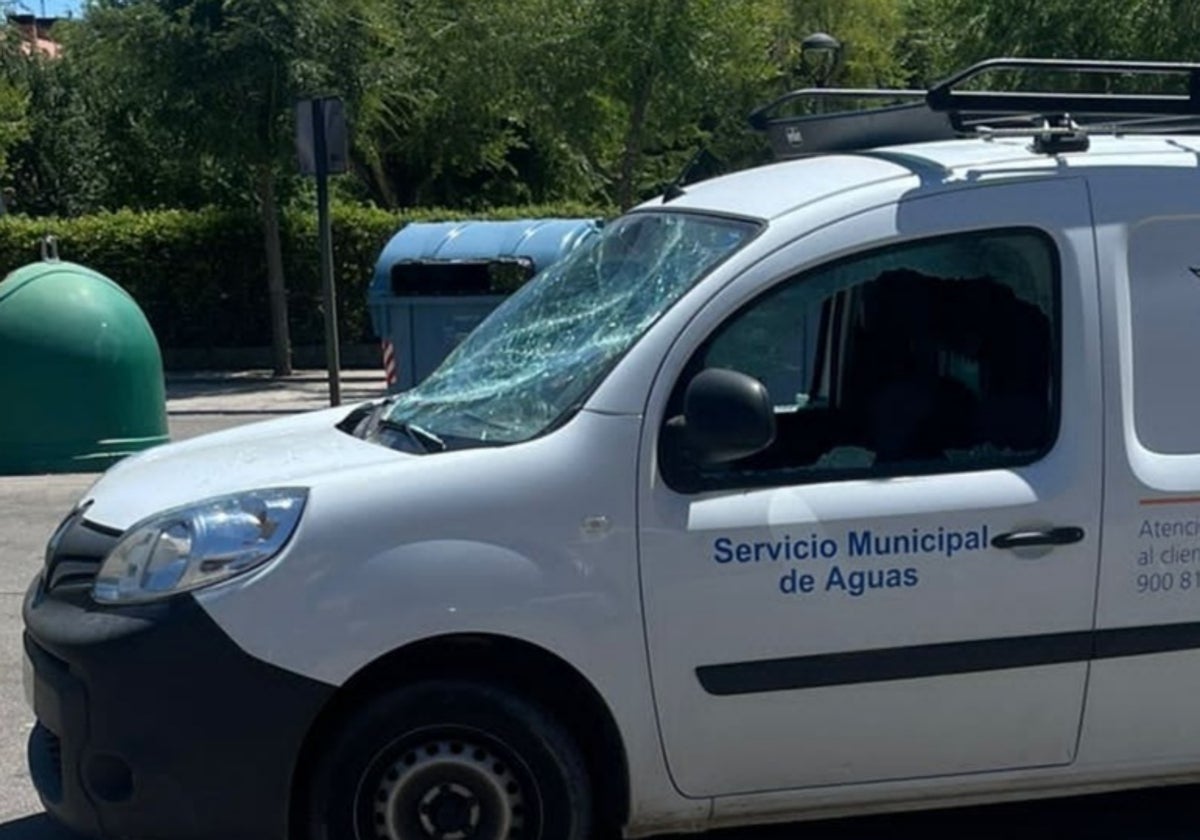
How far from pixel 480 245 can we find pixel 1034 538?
9.89 m

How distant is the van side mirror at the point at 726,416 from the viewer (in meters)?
3.59

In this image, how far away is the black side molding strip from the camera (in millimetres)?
3723

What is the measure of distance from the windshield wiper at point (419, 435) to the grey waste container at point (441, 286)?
8.70m

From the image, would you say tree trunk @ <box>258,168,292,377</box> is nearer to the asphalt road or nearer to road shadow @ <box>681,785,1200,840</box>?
the asphalt road

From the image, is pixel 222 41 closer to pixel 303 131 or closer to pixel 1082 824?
pixel 303 131

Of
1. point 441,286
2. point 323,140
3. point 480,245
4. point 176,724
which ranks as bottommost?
point 441,286

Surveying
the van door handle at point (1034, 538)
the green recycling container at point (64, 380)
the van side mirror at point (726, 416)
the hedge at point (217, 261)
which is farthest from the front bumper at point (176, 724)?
the hedge at point (217, 261)

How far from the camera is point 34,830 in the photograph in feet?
15.1

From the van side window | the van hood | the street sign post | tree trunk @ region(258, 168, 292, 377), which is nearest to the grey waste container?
the street sign post

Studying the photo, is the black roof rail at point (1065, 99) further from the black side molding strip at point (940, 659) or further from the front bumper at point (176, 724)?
the front bumper at point (176, 724)

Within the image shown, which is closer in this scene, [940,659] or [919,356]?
[940,659]

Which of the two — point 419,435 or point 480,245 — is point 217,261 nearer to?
point 480,245

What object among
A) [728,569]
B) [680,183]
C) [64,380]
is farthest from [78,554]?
[64,380]

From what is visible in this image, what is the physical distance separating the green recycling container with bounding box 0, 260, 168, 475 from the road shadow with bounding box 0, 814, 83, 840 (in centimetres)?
688
